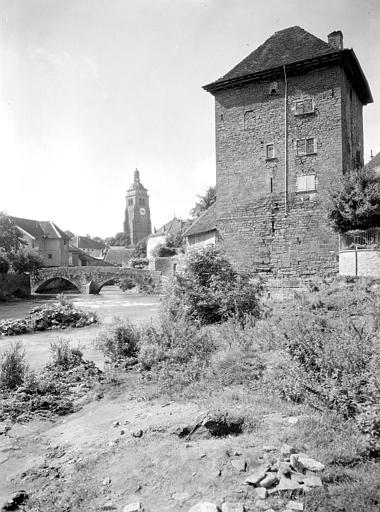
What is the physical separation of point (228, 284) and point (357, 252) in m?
8.19

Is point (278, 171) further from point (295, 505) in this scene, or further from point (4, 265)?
point (4, 265)

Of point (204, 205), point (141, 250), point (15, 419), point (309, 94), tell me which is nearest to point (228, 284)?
point (15, 419)

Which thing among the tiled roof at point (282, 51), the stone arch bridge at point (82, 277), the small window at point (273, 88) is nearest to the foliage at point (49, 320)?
the small window at point (273, 88)

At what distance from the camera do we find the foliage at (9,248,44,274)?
140 feet

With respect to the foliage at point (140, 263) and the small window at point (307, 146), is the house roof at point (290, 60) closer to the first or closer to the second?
the small window at point (307, 146)

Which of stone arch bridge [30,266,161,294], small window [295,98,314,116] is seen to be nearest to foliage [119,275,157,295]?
stone arch bridge [30,266,161,294]

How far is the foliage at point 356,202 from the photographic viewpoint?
1814 cm

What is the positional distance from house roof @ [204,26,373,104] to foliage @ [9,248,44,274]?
28.3 metres

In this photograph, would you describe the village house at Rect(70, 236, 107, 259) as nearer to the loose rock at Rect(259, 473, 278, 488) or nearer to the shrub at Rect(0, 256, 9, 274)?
the shrub at Rect(0, 256, 9, 274)

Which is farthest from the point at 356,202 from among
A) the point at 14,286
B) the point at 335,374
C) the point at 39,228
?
the point at 39,228

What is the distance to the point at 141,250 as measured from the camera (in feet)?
301

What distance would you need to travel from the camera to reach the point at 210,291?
1217 centimetres

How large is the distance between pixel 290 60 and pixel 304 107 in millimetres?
2680

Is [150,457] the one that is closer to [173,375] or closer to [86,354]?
[173,375]
